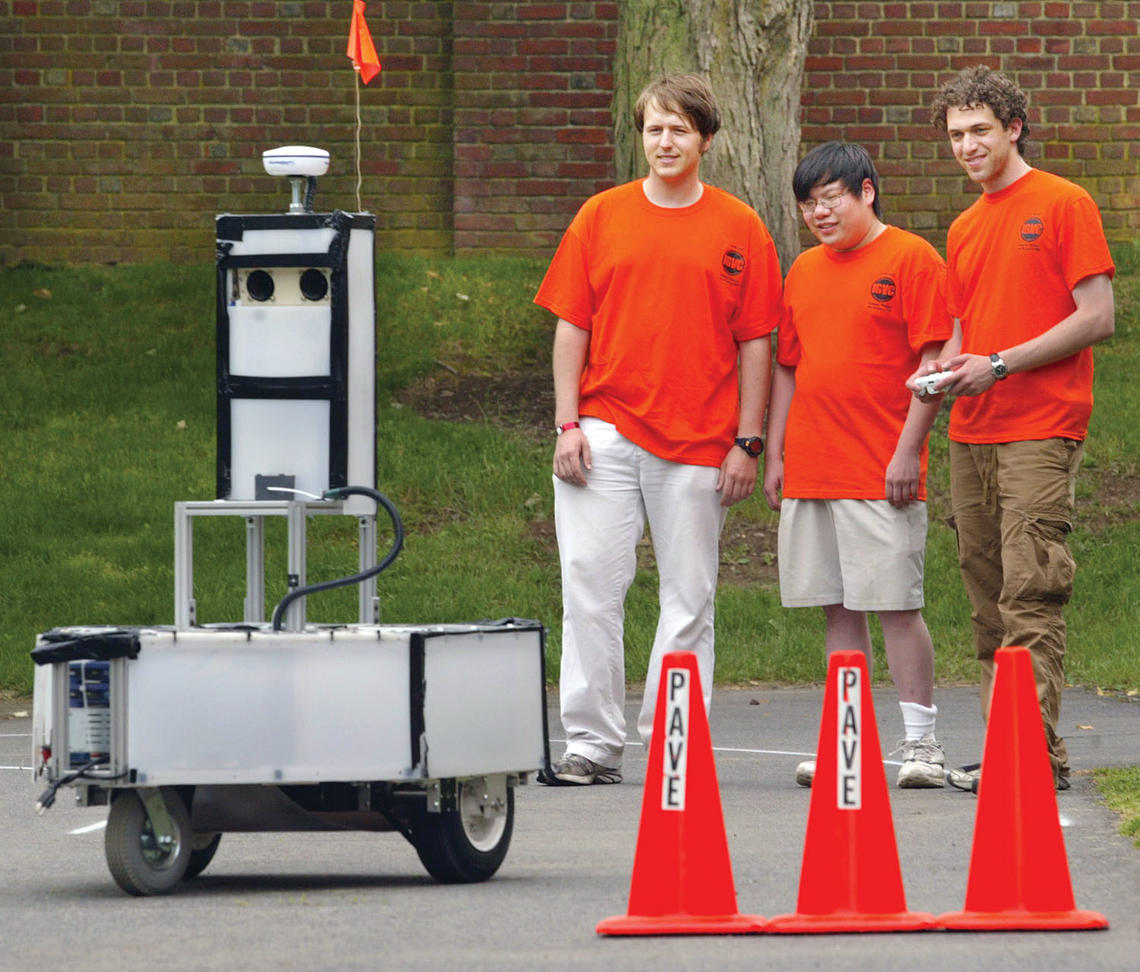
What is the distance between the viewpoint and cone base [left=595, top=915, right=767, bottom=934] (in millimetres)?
4508

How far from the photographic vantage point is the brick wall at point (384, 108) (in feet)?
50.6

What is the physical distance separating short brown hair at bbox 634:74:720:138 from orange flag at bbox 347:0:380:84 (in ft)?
24.2

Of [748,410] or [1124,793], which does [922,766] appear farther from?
[748,410]

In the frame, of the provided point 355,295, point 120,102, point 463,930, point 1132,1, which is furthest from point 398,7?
point 463,930

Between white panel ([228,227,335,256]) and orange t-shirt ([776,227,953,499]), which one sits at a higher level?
white panel ([228,227,335,256])

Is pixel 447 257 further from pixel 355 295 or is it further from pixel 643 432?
pixel 355 295

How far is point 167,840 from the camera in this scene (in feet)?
16.8

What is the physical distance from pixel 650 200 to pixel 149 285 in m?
8.88

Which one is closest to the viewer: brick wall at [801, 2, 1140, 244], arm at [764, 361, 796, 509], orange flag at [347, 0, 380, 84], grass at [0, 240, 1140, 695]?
arm at [764, 361, 796, 509]

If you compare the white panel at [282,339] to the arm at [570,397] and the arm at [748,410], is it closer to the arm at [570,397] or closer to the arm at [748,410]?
the arm at [570,397]

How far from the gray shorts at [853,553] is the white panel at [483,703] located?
5.68 ft

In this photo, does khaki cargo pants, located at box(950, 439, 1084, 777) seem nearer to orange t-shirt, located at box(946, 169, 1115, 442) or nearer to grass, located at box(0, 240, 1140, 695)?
orange t-shirt, located at box(946, 169, 1115, 442)

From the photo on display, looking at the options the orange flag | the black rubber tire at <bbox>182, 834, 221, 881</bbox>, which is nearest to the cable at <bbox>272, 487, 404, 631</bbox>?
the black rubber tire at <bbox>182, 834, 221, 881</bbox>

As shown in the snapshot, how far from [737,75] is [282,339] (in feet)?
25.6
